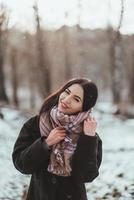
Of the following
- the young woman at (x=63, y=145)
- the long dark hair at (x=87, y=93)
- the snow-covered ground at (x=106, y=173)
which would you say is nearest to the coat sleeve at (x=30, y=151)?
the young woman at (x=63, y=145)

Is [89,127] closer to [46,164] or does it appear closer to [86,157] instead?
[86,157]

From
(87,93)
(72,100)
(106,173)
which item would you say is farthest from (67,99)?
(106,173)

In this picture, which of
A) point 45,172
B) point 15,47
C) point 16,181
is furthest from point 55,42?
point 45,172

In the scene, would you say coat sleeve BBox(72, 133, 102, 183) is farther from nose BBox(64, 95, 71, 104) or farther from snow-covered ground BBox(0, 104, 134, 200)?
snow-covered ground BBox(0, 104, 134, 200)

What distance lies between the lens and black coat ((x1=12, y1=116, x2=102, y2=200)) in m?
3.62

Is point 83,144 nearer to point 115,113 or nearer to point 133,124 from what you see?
point 133,124

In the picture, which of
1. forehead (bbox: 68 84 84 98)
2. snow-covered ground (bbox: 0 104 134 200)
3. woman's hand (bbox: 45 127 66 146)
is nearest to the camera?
woman's hand (bbox: 45 127 66 146)

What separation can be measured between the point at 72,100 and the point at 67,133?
0.22 meters

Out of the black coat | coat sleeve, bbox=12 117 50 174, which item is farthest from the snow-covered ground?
coat sleeve, bbox=12 117 50 174

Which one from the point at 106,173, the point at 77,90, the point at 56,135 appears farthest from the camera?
the point at 106,173

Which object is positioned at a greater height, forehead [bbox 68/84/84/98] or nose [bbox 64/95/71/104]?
forehead [bbox 68/84/84/98]

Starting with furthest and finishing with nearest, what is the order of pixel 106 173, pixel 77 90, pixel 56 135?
pixel 106 173 < pixel 77 90 < pixel 56 135

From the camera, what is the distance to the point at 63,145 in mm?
3639

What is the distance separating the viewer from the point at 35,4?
18188 mm
